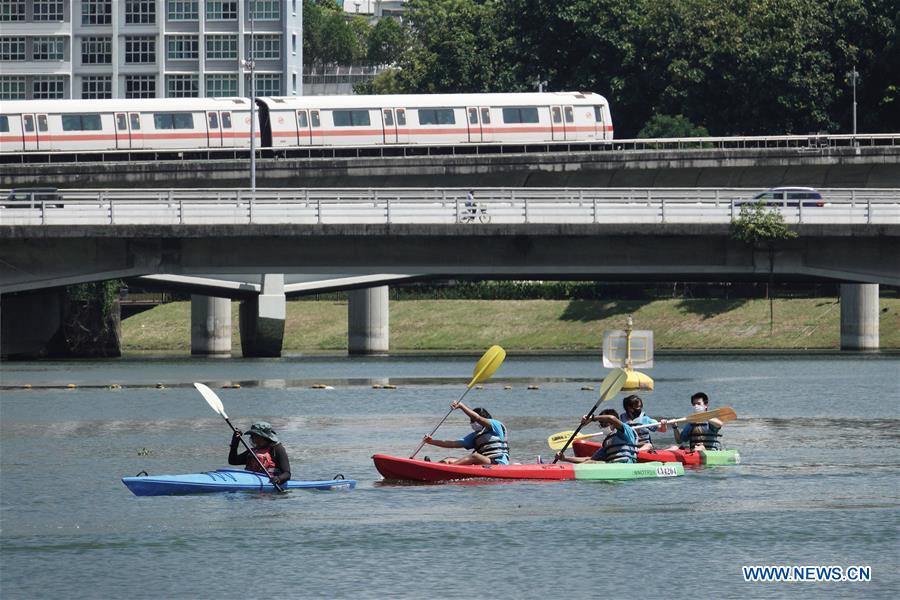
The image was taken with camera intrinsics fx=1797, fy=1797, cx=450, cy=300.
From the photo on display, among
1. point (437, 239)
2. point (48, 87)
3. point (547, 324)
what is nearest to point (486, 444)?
point (437, 239)

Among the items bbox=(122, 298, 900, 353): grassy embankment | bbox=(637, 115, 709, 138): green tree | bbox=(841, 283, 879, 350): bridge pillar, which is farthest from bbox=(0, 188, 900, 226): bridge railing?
bbox=(637, 115, 709, 138): green tree

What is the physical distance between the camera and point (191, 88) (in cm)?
16000

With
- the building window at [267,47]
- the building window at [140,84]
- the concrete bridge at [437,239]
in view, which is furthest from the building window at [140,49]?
the concrete bridge at [437,239]

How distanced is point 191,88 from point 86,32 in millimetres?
10396

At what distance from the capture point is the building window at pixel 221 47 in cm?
16000

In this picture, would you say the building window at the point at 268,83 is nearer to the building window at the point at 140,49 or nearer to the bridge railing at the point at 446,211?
the building window at the point at 140,49

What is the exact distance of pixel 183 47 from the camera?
160m

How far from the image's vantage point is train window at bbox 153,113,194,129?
101 meters

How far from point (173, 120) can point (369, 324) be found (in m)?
16.1

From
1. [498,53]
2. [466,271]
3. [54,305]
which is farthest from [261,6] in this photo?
[466,271]

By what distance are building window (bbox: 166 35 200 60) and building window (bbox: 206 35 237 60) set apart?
3.65 feet

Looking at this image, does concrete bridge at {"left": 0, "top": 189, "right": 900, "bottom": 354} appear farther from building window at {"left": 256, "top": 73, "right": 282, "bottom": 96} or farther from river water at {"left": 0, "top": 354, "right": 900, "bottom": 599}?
building window at {"left": 256, "top": 73, "right": 282, "bottom": 96}

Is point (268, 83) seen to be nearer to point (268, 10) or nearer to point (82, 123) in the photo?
point (268, 10)

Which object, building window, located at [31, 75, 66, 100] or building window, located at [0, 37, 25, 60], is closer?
building window, located at [0, 37, 25, 60]
